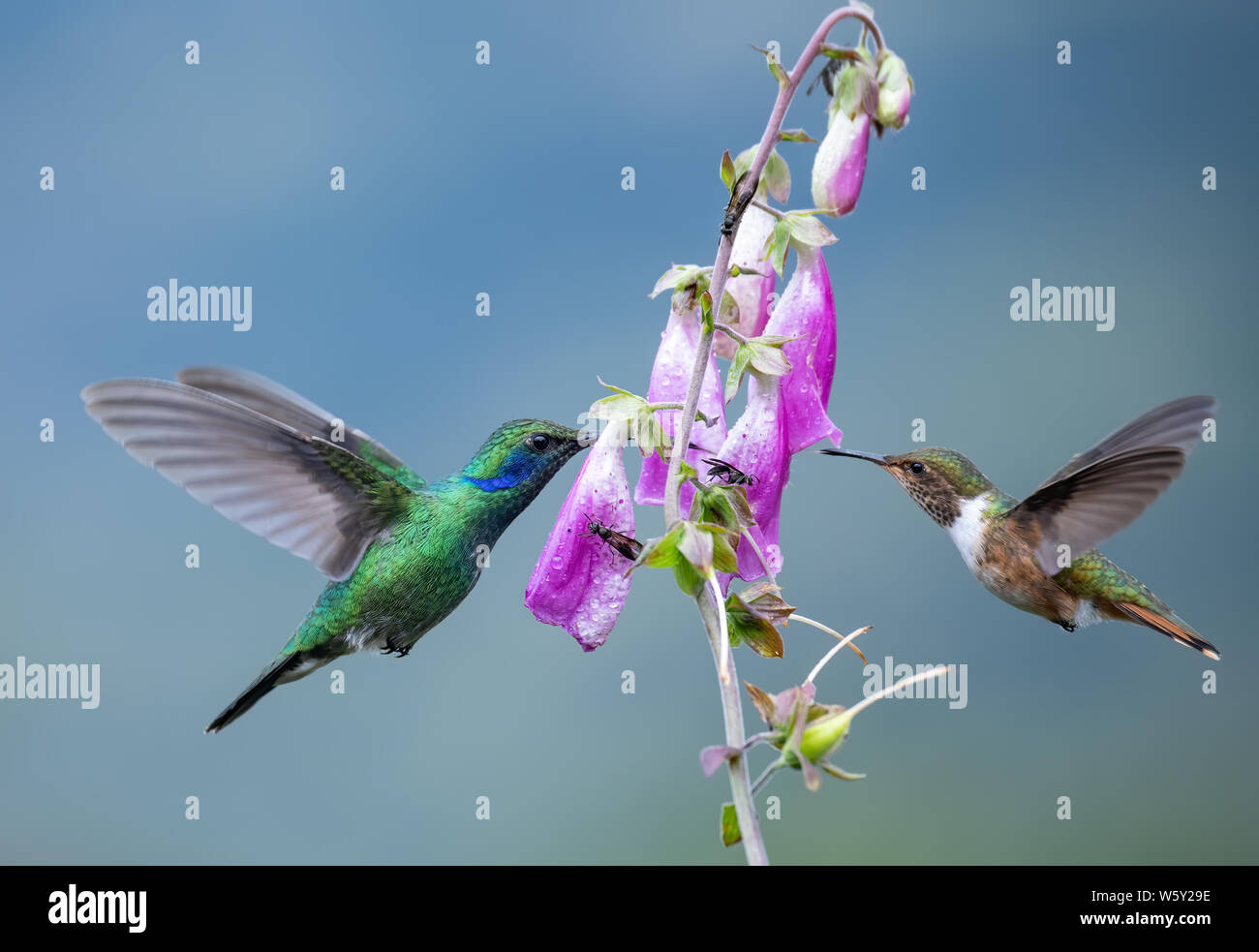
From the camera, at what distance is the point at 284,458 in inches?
41.1

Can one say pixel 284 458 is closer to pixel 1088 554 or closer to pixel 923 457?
pixel 923 457

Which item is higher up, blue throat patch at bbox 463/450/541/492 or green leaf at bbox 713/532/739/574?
blue throat patch at bbox 463/450/541/492

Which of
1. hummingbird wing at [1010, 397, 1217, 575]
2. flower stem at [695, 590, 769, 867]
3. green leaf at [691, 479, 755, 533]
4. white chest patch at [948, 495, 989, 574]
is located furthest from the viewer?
white chest patch at [948, 495, 989, 574]

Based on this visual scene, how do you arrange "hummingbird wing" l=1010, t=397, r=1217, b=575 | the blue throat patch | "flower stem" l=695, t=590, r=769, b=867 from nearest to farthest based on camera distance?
"flower stem" l=695, t=590, r=769, b=867
"hummingbird wing" l=1010, t=397, r=1217, b=575
the blue throat patch

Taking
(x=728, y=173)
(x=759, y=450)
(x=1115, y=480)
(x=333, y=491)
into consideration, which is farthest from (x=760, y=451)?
(x=333, y=491)

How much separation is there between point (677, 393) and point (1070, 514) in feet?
1.33

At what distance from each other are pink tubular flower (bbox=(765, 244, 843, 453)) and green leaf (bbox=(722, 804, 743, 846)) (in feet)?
0.98

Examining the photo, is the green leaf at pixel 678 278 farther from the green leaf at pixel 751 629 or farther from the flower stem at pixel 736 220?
the green leaf at pixel 751 629

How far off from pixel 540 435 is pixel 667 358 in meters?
0.17

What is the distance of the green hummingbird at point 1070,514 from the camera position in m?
0.95

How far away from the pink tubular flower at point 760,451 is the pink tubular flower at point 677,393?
18 millimetres

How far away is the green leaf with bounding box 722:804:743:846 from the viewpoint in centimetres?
80

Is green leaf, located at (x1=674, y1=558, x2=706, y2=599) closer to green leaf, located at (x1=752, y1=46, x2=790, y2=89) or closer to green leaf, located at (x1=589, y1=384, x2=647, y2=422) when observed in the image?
green leaf, located at (x1=589, y1=384, x2=647, y2=422)

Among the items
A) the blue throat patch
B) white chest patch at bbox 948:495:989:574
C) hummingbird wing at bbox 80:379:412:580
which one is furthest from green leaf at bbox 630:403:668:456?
white chest patch at bbox 948:495:989:574
